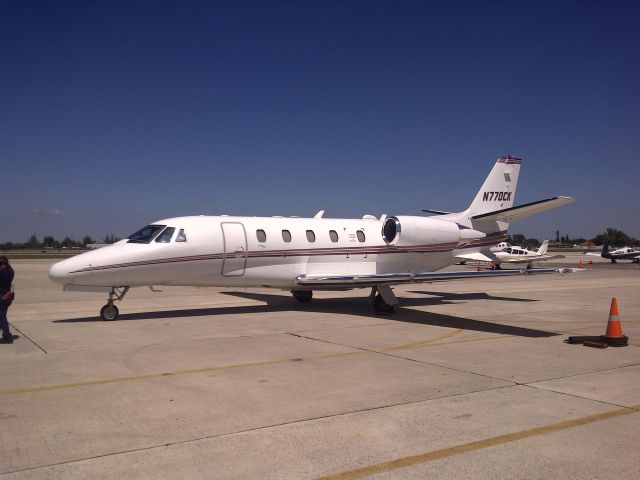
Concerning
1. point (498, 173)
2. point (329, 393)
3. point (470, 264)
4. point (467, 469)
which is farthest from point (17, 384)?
point (470, 264)

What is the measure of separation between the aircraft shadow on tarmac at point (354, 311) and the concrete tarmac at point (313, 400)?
0.20 m

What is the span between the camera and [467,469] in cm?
492

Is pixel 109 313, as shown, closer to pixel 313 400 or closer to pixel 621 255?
pixel 313 400

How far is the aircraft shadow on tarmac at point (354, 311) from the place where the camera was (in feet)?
44.7

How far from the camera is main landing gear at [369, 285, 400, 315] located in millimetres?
15727

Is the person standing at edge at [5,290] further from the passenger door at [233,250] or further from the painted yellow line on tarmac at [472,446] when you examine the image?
the painted yellow line on tarmac at [472,446]

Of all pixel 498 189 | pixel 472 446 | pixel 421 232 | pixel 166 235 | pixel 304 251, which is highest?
pixel 498 189

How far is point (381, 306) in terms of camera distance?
15.9 metres

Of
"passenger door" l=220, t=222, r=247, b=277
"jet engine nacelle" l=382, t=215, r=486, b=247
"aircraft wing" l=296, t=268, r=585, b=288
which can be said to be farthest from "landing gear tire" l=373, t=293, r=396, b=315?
"passenger door" l=220, t=222, r=247, b=277

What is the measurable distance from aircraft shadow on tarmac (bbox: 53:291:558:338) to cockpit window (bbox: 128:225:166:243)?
6.73 ft

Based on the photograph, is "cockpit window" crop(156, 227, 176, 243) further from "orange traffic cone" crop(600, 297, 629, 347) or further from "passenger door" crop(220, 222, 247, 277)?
"orange traffic cone" crop(600, 297, 629, 347)

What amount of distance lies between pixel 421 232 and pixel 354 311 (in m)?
3.41

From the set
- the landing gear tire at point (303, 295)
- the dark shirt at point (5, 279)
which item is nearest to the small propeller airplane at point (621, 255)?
the landing gear tire at point (303, 295)

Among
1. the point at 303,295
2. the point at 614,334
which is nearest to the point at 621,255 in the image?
the point at 303,295
